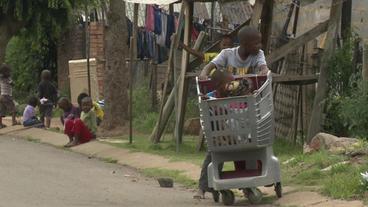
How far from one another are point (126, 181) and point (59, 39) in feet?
53.7

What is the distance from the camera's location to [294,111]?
14.3 metres

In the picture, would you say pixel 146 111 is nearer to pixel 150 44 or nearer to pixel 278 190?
pixel 150 44

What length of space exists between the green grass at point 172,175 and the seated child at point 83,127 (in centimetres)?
375

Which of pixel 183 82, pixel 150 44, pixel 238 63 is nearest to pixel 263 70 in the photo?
pixel 238 63

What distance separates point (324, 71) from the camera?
484 inches

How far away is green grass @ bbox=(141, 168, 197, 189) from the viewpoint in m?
10.3

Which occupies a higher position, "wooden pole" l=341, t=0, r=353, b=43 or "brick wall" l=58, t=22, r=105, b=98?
"wooden pole" l=341, t=0, r=353, b=43

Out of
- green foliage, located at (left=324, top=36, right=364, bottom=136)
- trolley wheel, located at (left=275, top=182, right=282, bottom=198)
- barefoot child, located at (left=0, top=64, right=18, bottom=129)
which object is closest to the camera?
trolley wheel, located at (left=275, top=182, right=282, bottom=198)

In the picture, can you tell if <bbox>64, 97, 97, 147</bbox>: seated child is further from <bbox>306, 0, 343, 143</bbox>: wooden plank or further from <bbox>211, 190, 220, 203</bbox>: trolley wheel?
<bbox>211, 190, 220, 203</bbox>: trolley wheel

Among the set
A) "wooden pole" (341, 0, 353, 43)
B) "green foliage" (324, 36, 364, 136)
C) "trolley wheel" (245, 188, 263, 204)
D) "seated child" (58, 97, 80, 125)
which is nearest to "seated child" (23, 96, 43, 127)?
"seated child" (58, 97, 80, 125)

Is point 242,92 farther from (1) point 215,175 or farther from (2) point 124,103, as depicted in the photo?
(2) point 124,103

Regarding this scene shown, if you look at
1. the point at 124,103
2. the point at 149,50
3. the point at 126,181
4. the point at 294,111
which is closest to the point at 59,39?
the point at 149,50

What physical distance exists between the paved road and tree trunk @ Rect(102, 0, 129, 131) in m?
2.84

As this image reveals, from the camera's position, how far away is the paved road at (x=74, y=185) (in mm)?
8531
